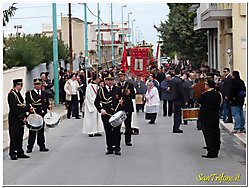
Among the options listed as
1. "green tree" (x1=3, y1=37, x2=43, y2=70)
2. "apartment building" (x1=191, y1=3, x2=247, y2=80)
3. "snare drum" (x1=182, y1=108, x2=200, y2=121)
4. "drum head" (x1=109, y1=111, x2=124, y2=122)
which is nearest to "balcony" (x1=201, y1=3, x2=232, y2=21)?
"apartment building" (x1=191, y1=3, x2=247, y2=80)

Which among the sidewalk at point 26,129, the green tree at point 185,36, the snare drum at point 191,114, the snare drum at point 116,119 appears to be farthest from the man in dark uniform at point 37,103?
the green tree at point 185,36

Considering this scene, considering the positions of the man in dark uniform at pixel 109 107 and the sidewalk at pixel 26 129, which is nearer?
the man in dark uniform at pixel 109 107

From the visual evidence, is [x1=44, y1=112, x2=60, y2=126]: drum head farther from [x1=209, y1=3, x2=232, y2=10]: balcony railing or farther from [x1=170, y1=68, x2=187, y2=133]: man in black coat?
[x1=209, y1=3, x2=232, y2=10]: balcony railing

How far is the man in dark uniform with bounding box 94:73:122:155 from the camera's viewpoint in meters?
13.4

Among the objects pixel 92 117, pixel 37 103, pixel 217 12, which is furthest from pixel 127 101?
pixel 217 12

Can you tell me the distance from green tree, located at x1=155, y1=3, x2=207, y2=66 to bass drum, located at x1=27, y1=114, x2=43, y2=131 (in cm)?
3240

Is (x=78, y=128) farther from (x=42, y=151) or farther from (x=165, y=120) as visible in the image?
(x=42, y=151)

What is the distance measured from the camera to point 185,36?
45.2 metres

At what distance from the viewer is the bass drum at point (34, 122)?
524 inches

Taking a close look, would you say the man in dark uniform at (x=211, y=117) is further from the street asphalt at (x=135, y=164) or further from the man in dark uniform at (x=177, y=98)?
the man in dark uniform at (x=177, y=98)

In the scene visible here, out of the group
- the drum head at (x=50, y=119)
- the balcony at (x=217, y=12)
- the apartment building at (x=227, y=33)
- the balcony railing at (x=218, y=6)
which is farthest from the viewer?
the balcony railing at (x=218, y=6)

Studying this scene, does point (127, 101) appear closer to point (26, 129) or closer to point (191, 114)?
point (191, 114)

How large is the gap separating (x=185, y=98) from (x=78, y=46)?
63.9 meters

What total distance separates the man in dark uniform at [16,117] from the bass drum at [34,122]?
28 cm
